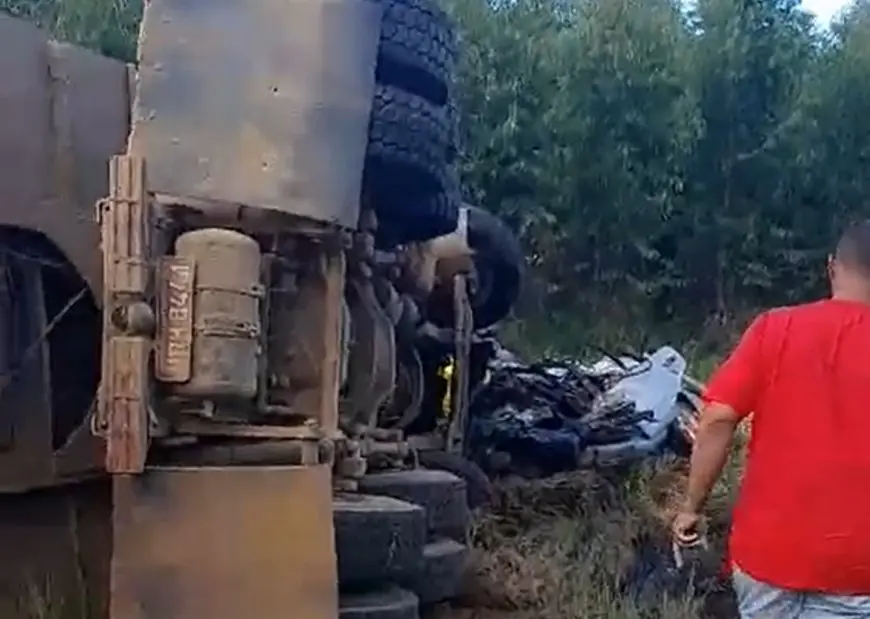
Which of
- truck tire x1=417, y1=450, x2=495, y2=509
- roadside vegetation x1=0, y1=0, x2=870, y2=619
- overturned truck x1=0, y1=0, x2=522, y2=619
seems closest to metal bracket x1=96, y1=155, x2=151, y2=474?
overturned truck x1=0, y1=0, x2=522, y2=619

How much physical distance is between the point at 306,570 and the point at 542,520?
8.30ft

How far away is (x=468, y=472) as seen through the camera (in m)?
5.87

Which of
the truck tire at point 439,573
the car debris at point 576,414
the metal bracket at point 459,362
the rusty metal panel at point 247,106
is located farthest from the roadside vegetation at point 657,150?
the rusty metal panel at point 247,106

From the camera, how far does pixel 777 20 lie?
60.4 ft

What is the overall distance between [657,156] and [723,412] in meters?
13.8

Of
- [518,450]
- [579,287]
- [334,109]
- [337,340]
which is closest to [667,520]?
[518,450]

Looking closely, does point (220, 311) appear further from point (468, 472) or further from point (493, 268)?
point (493, 268)

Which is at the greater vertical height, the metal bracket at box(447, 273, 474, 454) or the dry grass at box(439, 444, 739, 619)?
the metal bracket at box(447, 273, 474, 454)

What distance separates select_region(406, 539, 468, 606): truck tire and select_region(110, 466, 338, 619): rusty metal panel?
2.50 feet

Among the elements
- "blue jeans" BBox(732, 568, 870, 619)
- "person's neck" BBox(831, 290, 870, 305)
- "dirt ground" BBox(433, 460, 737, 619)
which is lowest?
"dirt ground" BBox(433, 460, 737, 619)

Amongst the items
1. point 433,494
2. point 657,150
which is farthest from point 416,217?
point 657,150

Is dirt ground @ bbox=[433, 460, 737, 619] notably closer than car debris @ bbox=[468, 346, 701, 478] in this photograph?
Yes

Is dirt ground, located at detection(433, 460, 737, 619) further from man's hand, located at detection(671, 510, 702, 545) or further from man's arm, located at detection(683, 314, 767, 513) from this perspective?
man's arm, located at detection(683, 314, 767, 513)

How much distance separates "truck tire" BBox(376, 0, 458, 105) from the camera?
171 inches
